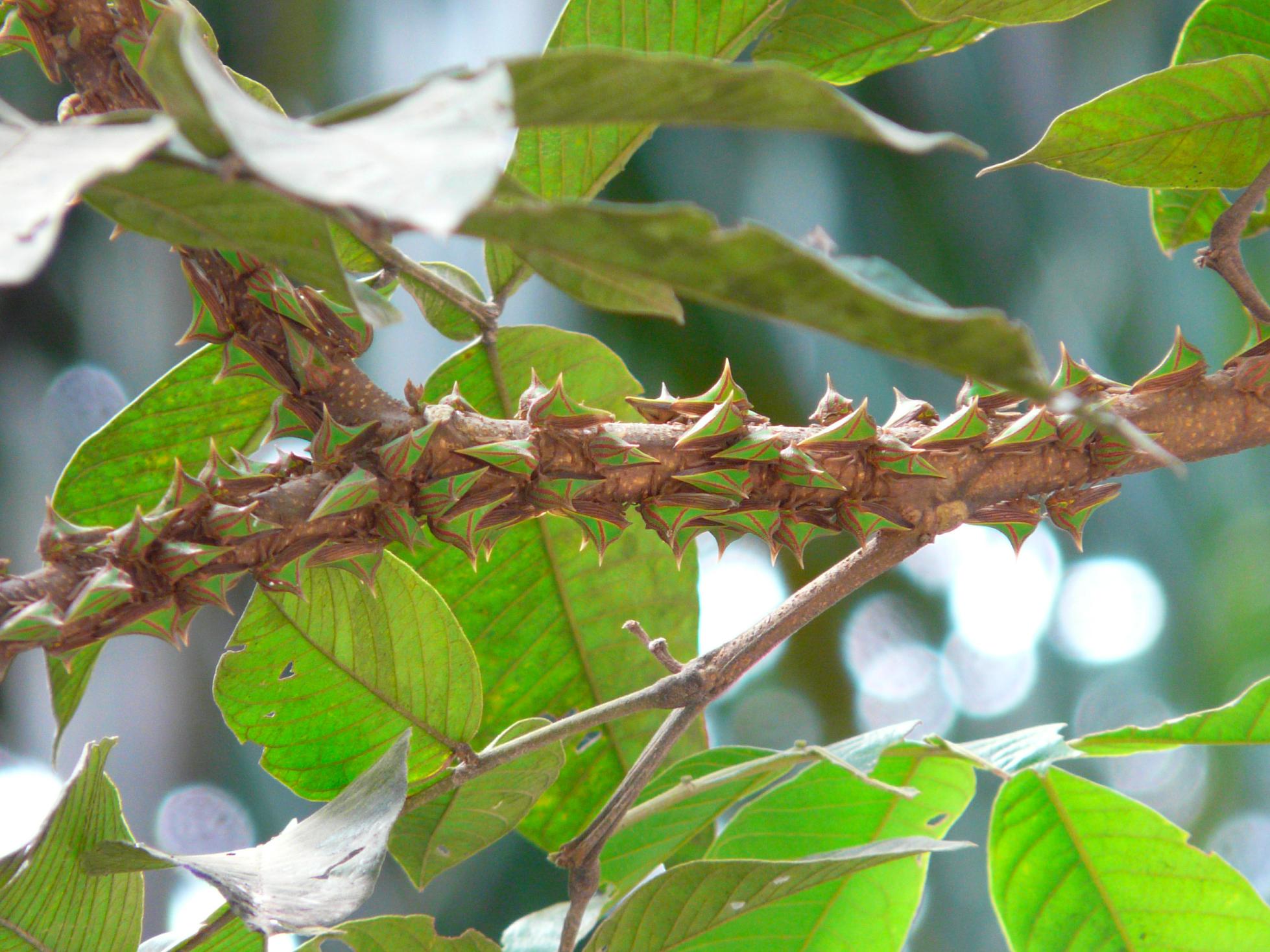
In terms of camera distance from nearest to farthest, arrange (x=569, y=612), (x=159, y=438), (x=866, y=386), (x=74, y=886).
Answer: (x=74, y=886)
(x=159, y=438)
(x=569, y=612)
(x=866, y=386)

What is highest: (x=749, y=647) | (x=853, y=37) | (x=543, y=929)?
(x=853, y=37)

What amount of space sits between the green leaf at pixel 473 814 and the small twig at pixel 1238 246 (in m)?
0.38

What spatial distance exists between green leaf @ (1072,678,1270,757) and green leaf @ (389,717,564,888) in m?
0.26

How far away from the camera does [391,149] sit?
17 cm

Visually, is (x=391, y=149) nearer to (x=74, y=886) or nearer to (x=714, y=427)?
(x=714, y=427)

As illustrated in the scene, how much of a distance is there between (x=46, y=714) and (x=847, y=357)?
3.98ft

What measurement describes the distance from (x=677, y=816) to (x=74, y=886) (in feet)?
0.91

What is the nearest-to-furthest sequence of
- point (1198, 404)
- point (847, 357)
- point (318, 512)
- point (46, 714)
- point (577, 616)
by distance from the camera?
point (318, 512)
point (1198, 404)
point (577, 616)
point (46, 714)
point (847, 357)

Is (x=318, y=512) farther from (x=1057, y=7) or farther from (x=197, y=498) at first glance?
(x=1057, y=7)

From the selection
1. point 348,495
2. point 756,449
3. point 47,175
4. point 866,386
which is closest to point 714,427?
point 756,449

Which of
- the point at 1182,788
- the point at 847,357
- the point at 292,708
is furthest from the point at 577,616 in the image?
the point at 1182,788

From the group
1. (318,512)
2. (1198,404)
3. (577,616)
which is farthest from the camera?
(577,616)

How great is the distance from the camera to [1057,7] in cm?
46

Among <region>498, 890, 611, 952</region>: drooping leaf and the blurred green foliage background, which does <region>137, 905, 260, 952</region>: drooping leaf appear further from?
the blurred green foliage background
